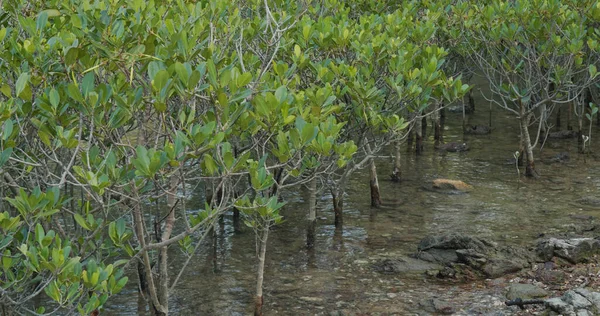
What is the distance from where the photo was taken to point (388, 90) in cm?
1038

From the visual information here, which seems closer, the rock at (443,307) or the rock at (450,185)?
the rock at (443,307)

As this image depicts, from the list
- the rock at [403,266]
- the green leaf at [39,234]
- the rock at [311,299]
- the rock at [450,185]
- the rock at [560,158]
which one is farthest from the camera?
the rock at [560,158]

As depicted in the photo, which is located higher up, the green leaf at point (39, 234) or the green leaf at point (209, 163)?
the green leaf at point (209, 163)

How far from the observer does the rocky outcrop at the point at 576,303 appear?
24.0 ft

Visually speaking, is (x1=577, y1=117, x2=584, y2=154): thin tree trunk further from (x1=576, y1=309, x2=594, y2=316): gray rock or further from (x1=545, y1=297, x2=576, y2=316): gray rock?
(x1=576, y1=309, x2=594, y2=316): gray rock

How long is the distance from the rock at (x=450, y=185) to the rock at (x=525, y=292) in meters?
5.09

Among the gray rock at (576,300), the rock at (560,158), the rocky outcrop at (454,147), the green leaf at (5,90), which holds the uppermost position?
the green leaf at (5,90)

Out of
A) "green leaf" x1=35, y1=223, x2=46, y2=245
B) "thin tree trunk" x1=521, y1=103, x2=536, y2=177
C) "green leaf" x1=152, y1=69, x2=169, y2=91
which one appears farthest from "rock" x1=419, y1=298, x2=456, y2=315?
"thin tree trunk" x1=521, y1=103, x2=536, y2=177

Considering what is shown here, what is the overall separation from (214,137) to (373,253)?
500cm

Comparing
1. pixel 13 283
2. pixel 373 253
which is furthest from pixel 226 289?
pixel 13 283

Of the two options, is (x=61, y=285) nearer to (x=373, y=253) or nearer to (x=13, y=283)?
(x=13, y=283)

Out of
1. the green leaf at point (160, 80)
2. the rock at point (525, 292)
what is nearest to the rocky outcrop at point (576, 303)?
the rock at point (525, 292)

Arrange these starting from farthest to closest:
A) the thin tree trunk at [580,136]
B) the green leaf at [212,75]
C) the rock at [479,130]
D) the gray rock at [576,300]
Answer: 1. the rock at [479,130]
2. the thin tree trunk at [580,136]
3. the gray rock at [576,300]
4. the green leaf at [212,75]

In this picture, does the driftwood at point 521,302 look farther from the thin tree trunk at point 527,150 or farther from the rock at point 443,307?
the thin tree trunk at point 527,150
